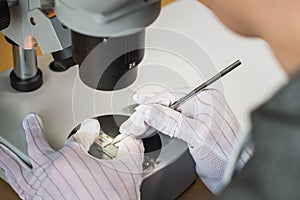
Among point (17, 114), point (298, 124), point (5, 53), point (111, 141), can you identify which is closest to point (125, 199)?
point (111, 141)

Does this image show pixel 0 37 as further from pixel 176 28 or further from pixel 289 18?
pixel 289 18

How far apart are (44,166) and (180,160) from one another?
0.63 feet

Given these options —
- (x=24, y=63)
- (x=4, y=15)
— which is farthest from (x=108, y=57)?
(x=24, y=63)

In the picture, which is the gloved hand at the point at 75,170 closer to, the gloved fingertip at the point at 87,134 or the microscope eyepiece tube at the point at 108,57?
the gloved fingertip at the point at 87,134

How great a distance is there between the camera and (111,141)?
0.76 metres

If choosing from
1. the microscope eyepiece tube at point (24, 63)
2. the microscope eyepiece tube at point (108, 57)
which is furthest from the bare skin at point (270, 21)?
the microscope eyepiece tube at point (24, 63)

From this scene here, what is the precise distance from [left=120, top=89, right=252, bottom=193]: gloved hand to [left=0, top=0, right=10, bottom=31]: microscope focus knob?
0.21 m

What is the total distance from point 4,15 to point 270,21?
447 millimetres

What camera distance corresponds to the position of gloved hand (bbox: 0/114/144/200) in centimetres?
72

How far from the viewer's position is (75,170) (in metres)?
0.73

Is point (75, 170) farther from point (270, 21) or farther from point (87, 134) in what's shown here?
point (270, 21)

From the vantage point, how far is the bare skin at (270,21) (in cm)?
31

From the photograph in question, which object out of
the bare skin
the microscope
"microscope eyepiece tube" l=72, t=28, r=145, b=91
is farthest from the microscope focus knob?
the bare skin

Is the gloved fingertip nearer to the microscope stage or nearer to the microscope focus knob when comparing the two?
the microscope stage
